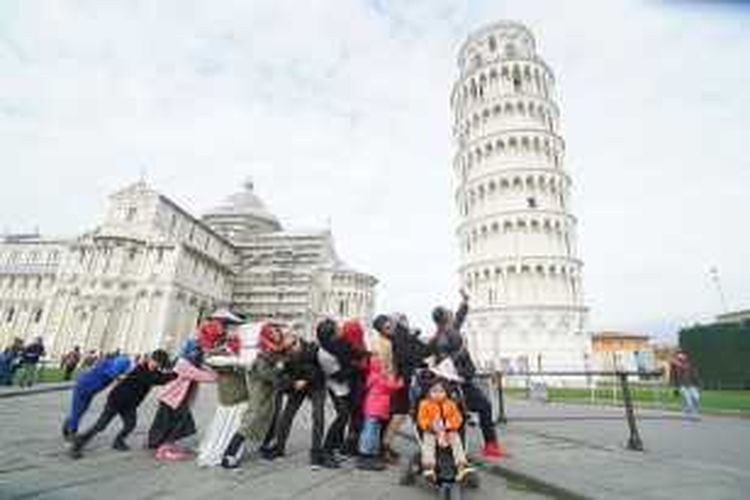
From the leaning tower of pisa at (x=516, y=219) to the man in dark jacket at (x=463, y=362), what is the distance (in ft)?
120

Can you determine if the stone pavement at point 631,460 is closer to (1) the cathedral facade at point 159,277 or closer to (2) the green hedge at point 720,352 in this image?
(2) the green hedge at point 720,352

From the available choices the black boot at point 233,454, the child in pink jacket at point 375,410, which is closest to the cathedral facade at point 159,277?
the child in pink jacket at point 375,410

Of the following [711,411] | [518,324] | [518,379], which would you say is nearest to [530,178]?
[518,324]

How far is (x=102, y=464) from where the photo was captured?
5816 millimetres

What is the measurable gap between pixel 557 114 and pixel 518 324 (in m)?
26.4

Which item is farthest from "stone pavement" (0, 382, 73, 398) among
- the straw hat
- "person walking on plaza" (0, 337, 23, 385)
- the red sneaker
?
the red sneaker

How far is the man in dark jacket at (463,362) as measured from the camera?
262 inches

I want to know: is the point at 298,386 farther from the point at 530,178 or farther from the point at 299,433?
the point at 530,178

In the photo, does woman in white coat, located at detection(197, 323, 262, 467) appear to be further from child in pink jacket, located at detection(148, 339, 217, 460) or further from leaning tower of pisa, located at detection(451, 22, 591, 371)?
leaning tower of pisa, located at detection(451, 22, 591, 371)

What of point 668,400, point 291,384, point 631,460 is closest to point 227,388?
point 291,384

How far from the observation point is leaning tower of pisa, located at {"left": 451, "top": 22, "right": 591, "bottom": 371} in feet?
147

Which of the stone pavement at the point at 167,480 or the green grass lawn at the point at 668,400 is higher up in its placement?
the green grass lawn at the point at 668,400

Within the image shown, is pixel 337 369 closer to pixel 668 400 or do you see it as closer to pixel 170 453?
pixel 170 453

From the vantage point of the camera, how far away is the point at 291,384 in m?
6.68
